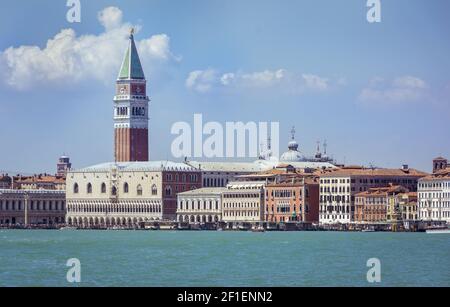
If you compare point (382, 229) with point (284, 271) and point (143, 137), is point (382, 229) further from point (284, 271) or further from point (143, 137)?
point (284, 271)

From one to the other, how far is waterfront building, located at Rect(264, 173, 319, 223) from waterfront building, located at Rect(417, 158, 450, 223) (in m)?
9.60

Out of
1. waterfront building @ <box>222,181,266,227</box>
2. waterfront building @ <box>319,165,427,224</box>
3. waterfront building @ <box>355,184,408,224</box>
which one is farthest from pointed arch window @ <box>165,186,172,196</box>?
waterfront building @ <box>355,184,408,224</box>

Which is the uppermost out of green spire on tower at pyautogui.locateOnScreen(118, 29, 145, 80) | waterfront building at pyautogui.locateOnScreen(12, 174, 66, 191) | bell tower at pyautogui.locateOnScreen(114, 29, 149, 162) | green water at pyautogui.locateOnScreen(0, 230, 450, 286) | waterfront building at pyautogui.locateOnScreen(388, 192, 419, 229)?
green spire on tower at pyautogui.locateOnScreen(118, 29, 145, 80)

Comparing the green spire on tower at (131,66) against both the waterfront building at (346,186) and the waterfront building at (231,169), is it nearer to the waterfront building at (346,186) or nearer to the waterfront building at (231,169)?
the waterfront building at (231,169)

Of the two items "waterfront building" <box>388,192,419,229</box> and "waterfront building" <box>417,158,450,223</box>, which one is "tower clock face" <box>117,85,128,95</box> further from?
"waterfront building" <box>417,158,450,223</box>

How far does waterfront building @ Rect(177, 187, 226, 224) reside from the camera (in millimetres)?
112250

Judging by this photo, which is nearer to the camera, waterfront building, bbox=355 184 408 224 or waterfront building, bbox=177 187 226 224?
waterfront building, bbox=355 184 408 224

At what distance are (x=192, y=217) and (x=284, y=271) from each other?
6880 centimetres

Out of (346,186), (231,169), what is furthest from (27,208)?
(346,186)

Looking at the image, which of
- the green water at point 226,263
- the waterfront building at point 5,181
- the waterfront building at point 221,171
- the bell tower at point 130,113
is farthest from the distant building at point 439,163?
the waterfront building at point 5,181

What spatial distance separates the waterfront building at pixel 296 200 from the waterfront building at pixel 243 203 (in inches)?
61.7

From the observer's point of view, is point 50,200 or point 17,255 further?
point 50,200

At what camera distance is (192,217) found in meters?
114
